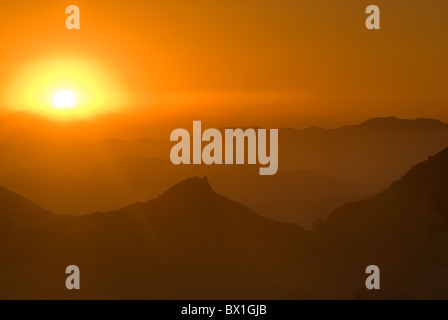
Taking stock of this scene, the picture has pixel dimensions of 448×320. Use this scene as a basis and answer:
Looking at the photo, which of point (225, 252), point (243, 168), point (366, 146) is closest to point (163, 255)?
point (225, 252)

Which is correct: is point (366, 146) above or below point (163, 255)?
above

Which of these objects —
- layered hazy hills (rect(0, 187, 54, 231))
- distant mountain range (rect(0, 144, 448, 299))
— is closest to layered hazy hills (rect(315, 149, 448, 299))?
distant mountain range (rect(0, 144, 448, 299))

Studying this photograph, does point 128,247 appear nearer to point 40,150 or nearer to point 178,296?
point 178,296

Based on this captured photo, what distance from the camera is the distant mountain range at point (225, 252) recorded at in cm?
519

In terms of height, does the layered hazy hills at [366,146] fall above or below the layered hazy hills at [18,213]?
above

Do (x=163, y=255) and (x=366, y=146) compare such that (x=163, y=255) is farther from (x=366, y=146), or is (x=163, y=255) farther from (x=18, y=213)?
(x=366, y=146)

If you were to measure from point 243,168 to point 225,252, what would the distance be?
77 centimetres

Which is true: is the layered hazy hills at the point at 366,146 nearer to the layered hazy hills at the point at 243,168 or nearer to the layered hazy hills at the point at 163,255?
the layered hazy hills at the point at 243,168

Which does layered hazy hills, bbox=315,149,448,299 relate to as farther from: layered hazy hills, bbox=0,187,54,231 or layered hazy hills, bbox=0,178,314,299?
layered hazy hills, bbox=0,187,54,231

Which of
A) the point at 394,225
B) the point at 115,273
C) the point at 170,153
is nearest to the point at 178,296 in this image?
the point at 115,273

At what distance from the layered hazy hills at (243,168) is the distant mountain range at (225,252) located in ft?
0.40

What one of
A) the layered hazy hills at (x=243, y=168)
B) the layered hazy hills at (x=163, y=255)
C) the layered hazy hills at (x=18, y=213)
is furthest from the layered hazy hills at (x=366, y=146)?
the layered hazy hills at (x=18, y=213)

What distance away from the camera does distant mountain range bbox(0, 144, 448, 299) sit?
519 centimetres

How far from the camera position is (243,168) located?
17.0 ft
